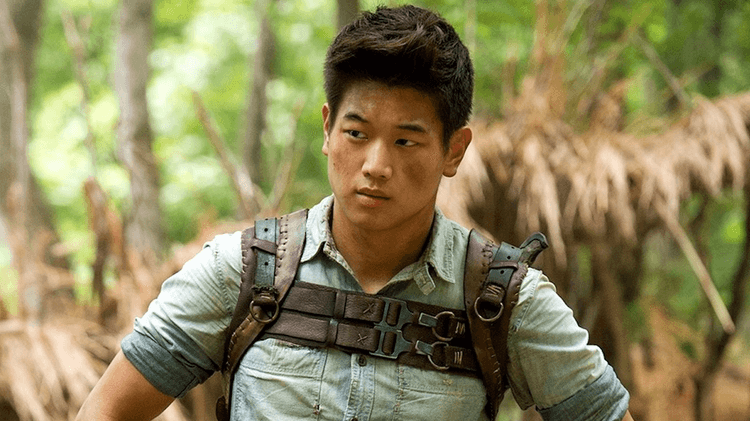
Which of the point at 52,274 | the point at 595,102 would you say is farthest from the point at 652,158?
the point at 52,274

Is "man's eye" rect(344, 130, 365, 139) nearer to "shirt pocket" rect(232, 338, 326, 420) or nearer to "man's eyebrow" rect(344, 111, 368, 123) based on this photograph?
"man's eyebrow" rect(344, 111, 368, 123)

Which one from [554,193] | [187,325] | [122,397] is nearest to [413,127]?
[187,325]

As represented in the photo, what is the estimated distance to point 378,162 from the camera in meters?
1.59

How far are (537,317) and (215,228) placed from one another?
214 cm

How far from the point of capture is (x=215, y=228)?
3.53 m

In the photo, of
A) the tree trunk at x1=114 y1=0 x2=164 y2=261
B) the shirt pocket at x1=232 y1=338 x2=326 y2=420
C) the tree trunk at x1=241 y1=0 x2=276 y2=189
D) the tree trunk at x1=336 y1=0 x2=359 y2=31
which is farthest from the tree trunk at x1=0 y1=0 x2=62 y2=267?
the shirt pocket at x1=232 y1=338 x2=326 y2=420

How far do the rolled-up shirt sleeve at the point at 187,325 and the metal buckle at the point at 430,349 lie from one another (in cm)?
40

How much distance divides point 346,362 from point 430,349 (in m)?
0.18

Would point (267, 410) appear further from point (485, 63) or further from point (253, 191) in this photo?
point (485, 63)

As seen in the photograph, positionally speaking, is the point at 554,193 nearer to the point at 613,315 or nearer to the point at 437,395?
the point at 613,315

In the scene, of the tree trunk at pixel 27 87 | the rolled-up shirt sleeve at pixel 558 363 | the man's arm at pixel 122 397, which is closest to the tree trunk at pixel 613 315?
the rolled-up shirt sleeve at pixel 558 363

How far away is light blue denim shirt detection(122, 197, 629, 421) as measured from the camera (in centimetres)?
162

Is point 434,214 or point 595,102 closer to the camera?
point 434,214

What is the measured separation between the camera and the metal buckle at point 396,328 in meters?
1.64
